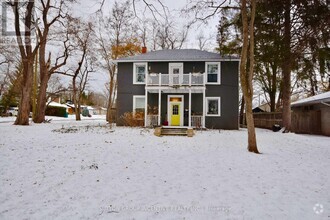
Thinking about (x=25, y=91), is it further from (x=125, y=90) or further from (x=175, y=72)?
(x=175, y=72)

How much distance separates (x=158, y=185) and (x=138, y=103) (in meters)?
13.1

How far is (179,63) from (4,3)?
12.8 m

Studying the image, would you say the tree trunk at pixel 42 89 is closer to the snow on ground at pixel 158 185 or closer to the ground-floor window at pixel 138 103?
the ground-floor window at pixel 138 103

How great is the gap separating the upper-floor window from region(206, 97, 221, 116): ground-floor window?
544 cm

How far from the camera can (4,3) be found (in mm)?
14562

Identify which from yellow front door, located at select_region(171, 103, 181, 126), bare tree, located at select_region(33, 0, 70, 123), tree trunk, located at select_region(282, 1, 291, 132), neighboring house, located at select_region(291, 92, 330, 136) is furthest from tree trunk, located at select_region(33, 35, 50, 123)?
neighboring house, located at select_region(291, 92, 330, 136)

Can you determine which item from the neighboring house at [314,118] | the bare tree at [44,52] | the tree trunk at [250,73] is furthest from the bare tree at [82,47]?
the neighboring house at [314,118]

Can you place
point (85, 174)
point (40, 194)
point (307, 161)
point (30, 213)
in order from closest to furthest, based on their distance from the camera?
point (30, 213) → point (40, 194) → point (85, 174) → point (307, 161)

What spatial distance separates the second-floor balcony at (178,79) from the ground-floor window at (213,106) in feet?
6.12

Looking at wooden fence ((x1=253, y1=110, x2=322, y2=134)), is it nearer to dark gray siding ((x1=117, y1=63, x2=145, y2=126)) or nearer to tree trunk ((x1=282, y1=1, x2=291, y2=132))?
tree trunk ((x1=282, y1=1, x2=291, y2=132))

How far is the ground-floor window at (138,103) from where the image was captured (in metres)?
17.2

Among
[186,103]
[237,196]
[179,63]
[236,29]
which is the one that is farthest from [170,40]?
[237,196]

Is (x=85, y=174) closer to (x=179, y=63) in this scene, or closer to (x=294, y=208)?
(x=294, y=208)

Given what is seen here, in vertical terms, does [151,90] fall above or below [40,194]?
above
